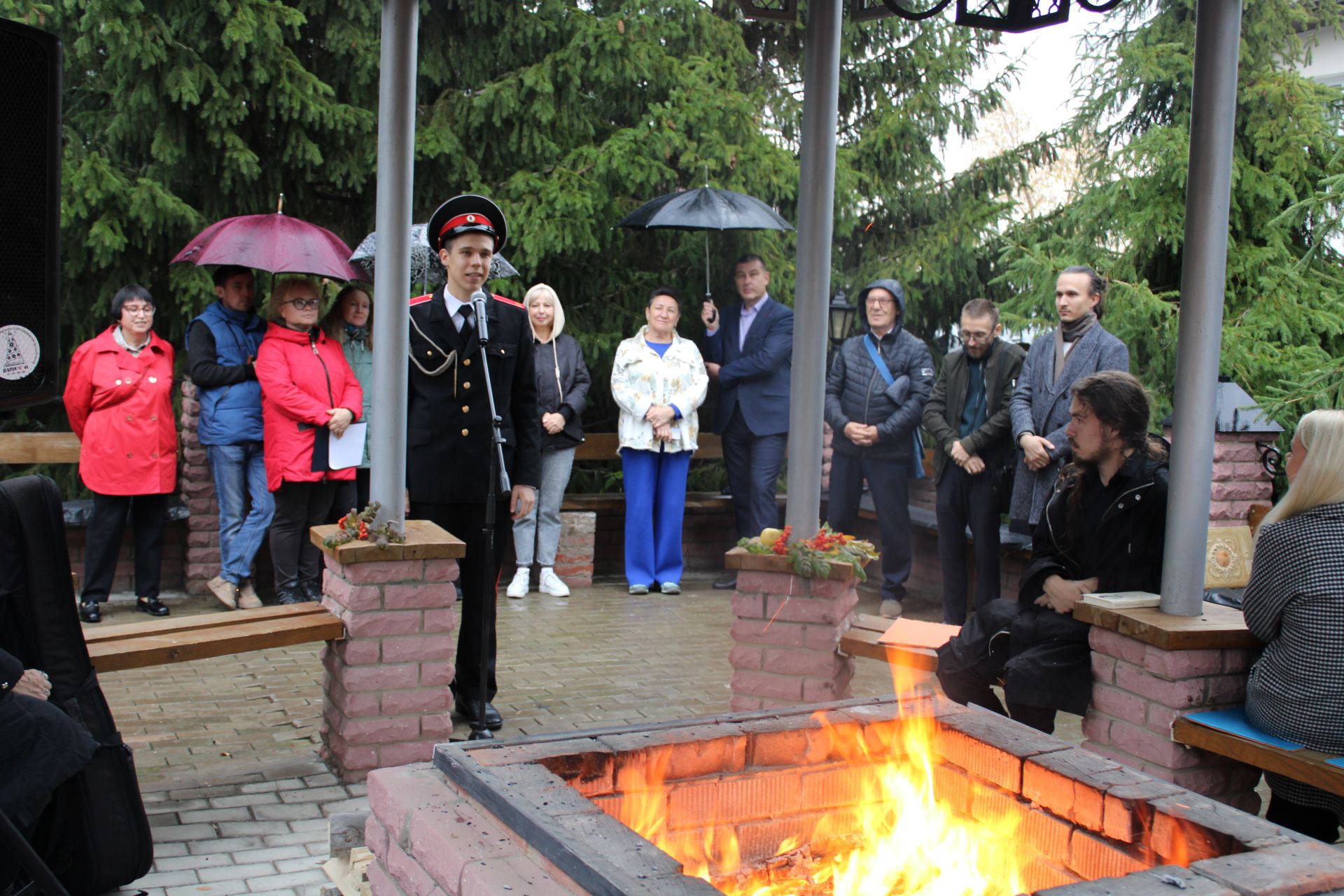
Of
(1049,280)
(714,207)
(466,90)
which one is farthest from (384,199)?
(1049,280)

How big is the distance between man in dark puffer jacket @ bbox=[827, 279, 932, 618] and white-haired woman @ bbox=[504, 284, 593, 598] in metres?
1.66

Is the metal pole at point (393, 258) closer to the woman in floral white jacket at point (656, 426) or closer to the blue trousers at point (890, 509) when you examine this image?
the woman in floral white jacket at point (656, 426)

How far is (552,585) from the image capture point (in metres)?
8.00

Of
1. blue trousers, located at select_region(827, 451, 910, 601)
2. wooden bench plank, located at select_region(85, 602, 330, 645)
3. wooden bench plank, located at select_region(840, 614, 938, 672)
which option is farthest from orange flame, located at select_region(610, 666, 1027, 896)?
blue trousers, located at select_region(827, 451, 910, 601)

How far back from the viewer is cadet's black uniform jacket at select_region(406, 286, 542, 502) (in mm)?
4996

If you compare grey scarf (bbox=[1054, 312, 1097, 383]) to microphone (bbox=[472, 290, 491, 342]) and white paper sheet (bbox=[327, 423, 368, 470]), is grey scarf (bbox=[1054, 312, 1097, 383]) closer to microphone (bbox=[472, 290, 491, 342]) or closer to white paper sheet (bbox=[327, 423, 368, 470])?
microphone (bbox=[472, 290, 491, 342])

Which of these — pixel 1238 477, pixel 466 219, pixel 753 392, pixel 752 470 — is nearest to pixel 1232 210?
pixel 1238 477

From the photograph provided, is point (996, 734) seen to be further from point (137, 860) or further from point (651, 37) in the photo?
point (651, 37)

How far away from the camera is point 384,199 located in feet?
14.9

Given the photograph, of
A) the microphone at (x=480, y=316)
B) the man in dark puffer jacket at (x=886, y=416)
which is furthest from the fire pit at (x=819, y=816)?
the man in dark puffer jacket at (x=886, y=416)

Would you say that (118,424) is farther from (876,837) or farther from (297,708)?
(876,837)

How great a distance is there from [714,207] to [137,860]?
18.9 ft

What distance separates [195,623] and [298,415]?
242 cm

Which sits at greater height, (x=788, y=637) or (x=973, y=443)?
(x=973, y=443)
